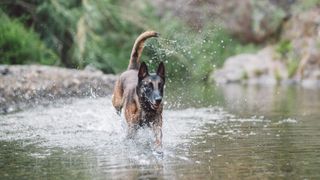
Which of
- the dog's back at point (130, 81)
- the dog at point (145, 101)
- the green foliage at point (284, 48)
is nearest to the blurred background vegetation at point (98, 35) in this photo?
the green foliage at point (284, 48)

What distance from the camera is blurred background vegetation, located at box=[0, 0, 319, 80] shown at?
1770cm

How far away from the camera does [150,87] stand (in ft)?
24.9

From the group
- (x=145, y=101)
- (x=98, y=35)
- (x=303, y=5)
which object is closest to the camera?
(x=145, y=101)

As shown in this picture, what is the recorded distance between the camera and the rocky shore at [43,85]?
44.2 ft

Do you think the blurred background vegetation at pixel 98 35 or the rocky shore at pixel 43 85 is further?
the blurred background vegetation at pixel 98 35

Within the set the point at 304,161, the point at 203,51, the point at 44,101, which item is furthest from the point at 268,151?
the point at 203,51

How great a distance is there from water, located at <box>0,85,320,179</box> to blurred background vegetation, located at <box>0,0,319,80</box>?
199 inches

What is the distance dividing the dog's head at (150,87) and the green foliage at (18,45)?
9.60 meters

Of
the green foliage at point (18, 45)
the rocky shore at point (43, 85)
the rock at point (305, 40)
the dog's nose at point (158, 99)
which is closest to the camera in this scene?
the dog's nose at point (158, 99)

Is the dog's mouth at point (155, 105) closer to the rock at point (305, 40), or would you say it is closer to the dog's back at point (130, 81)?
the dog's back at point (130, 81)

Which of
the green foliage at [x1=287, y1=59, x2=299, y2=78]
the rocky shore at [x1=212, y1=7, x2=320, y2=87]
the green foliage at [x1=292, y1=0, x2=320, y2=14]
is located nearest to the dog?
the rocky shore at [x1=212, y1=7, x2=320, y2=87]

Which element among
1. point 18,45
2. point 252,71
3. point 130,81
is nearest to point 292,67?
point 252,71

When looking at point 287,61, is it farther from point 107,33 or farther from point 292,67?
point 107,33

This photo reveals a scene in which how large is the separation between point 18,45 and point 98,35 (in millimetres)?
2999
